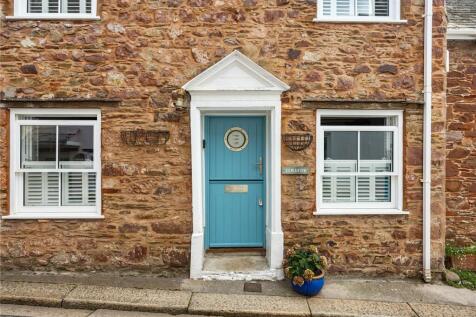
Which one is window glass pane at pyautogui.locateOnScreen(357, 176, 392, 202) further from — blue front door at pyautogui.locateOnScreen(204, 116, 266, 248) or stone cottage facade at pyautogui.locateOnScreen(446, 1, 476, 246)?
stone cottage facade at pyautogui.locateOnScreen(446, 1, 476, 246)

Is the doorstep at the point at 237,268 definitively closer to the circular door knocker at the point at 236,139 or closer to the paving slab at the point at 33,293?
the circular door knocker at the point at 236,139

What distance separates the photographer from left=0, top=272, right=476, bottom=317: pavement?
14.0ft

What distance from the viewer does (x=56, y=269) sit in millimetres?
5199

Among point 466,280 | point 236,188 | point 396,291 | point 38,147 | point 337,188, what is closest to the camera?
point 396,291

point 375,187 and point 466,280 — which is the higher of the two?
point 375,187

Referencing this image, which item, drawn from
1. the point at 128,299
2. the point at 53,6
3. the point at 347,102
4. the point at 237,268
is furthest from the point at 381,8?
the point at 128,299

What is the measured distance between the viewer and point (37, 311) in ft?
13.9

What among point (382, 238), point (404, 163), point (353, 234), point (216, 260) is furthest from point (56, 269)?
point (404, 163)

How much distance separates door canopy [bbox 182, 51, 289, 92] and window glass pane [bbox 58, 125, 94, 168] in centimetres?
180

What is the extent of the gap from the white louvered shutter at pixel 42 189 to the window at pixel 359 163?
427cm

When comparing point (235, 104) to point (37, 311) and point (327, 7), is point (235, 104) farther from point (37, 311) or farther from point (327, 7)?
point (37, 311)

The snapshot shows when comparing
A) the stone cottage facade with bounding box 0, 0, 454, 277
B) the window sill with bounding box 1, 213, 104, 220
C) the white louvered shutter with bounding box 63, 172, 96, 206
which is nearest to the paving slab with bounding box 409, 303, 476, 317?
the stone cottage facade with bounding box 0, 0, 454, 277

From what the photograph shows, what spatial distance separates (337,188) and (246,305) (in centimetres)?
238

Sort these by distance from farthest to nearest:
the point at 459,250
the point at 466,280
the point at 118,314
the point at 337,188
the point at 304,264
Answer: the point at 459,250 → the point at 337,188 → the point at 466,280 → the point at 304,264 → the point at 118,314
